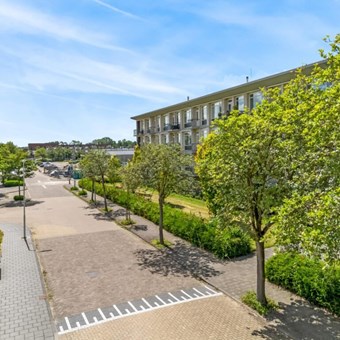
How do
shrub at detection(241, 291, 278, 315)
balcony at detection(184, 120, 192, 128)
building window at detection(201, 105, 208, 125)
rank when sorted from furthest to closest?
1. balcony at detection(184, 120, 192, 128)
2. building window at detection(201, 105, 208, 125)
3. shrub at detection(241, 291, 278, 315)

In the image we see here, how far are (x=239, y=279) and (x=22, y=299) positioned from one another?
854 cm

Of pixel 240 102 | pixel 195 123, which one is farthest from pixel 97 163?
pixel 195 123

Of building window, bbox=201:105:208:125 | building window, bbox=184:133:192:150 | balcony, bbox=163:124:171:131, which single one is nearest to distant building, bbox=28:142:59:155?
balcony, bbox=163:124:171:131

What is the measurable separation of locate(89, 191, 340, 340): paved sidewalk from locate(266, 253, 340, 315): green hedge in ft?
0.93

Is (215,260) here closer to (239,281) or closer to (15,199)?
(239,281)

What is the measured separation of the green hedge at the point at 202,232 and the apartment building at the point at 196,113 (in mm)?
10267

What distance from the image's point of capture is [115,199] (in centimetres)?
3238

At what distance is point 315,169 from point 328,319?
594 cm

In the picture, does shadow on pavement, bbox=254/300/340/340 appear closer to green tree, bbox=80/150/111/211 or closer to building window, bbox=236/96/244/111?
green tree, bbox=80/150/111/211

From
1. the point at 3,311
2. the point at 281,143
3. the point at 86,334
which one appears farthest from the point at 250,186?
the point at 3,311

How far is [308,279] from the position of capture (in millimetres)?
11328

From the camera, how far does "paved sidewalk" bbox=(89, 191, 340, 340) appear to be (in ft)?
32.1

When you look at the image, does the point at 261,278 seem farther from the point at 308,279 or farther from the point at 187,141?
the point at 187,141

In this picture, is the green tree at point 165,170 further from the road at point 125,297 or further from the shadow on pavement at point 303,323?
the shadow on pavement at point 303,323
